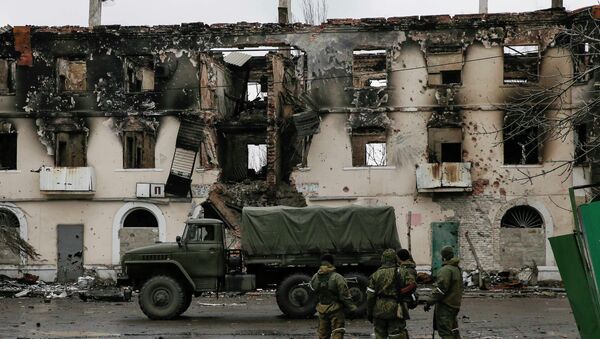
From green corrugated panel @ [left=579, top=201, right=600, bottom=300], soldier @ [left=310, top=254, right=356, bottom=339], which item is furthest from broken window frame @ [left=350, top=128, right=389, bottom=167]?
green corrugated panel @ [left=579, top=201, right=600, bottom=300]

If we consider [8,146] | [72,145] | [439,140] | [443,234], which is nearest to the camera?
[443,234]


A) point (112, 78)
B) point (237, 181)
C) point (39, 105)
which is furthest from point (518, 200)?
point (39, 105)

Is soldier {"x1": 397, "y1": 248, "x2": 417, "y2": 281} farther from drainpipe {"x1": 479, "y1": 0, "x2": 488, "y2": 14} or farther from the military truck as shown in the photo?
drainpipe {"x1": 479, "y1": 0, "x2": 488, "y2": 14}

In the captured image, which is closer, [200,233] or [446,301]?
[446,301]

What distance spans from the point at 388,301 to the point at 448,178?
2051 cm

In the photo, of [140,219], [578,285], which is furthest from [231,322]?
[140,219]

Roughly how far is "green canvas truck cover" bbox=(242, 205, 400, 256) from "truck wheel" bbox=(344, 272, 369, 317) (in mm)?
859

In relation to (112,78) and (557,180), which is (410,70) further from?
(112,78)

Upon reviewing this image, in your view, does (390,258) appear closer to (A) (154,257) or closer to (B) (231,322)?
(B) (231,322)

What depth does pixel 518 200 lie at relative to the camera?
35.3 m

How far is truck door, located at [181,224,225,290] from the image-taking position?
74.6 ft

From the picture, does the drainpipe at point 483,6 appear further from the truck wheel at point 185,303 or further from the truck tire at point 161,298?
the truck tire at point 161,298

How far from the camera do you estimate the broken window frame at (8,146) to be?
3719 cm

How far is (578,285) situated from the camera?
11992 mm
